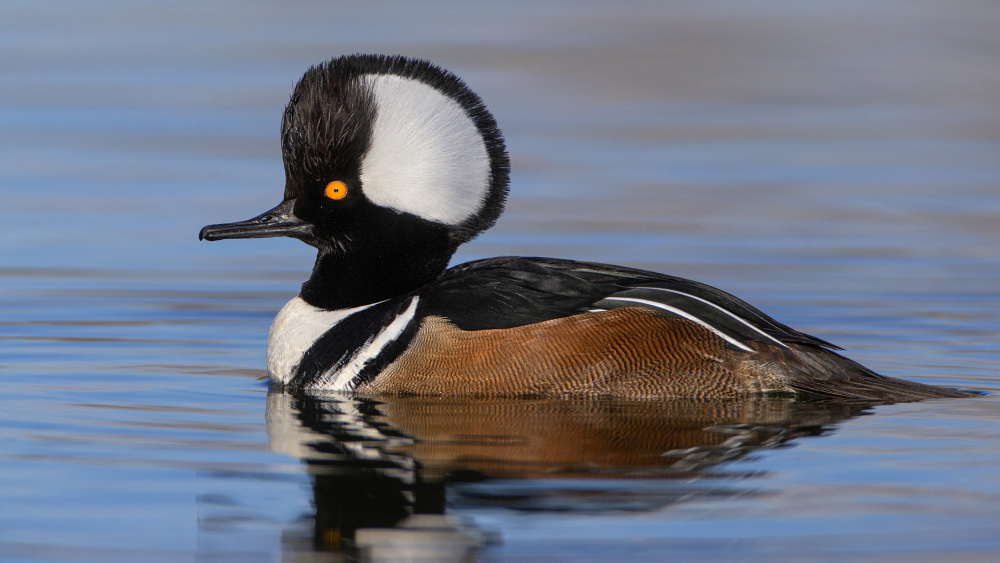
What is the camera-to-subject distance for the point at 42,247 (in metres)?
12.5

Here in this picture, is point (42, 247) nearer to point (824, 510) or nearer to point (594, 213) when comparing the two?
point (594, 213)

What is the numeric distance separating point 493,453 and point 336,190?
7.14 feet

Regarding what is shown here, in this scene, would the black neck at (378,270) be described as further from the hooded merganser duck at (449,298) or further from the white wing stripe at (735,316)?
the white wing stripe at (735,316)

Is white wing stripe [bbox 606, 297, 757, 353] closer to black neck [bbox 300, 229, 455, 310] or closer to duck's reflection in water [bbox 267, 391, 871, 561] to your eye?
duck's reflection in water [bbox 267, 391, 871, 561]

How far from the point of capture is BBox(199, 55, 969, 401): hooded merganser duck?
7.12 metres

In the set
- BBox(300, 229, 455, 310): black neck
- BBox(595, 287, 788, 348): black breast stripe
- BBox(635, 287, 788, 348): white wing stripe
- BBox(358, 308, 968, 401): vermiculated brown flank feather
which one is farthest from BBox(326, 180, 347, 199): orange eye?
BBox(635, 287, 788, 348): white wing stripe

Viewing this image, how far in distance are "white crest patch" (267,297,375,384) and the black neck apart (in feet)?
0.27

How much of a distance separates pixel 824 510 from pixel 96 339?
5.62 meters

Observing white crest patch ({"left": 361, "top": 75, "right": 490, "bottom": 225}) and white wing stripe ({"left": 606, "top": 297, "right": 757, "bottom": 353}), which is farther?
white crest patch ({"left": 361, "top": 75, "right": 490, "bottom": 225})

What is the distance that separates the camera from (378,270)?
25.4 ft

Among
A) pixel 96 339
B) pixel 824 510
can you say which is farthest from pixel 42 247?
pixel 824 510

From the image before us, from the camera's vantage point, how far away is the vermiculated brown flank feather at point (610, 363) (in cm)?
711

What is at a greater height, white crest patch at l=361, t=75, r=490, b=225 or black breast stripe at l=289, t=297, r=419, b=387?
white crest patch at l=361, t=75, r=490, b=225

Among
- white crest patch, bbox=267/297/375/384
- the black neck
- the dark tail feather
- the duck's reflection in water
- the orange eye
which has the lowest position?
the duck's reflection in water
